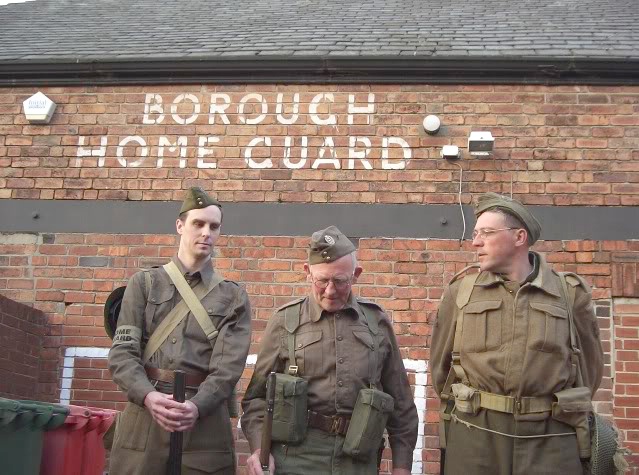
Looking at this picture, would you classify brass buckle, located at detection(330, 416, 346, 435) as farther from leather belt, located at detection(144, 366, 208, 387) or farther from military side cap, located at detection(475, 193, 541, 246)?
military side cap, located at detection(475, 193, 541, 246)

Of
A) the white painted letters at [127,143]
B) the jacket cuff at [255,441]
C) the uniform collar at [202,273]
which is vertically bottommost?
the jacket cuff at [255,441]

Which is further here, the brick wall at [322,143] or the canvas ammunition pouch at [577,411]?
the brick wall at [322,143]

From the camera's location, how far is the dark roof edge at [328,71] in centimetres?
732

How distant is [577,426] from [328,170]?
3.96m

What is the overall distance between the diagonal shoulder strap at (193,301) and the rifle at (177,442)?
0.31 m

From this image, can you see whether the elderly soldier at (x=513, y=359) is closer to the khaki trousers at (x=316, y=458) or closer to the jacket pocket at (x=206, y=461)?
the khaki trousers at (x=316, y=458)

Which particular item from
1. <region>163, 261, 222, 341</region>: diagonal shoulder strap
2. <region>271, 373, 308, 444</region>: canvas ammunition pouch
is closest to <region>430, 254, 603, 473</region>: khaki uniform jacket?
<region>271, 373, 308, 444</region>: canvas ammunition pouch

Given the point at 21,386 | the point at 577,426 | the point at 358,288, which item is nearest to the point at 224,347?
the point at 577,426

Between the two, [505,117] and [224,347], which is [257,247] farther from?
[224,347]

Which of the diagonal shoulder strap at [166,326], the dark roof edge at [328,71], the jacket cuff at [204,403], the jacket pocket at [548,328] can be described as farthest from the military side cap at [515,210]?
the dark roof edge at [328,71]

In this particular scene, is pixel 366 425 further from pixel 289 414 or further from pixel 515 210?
pixel 515 210

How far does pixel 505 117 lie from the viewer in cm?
736

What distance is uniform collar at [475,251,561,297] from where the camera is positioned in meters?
4.00

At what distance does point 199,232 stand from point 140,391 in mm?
870
